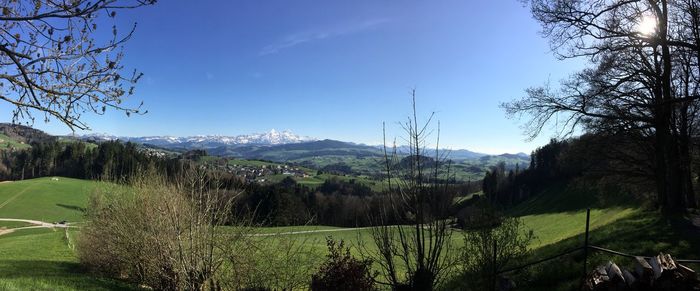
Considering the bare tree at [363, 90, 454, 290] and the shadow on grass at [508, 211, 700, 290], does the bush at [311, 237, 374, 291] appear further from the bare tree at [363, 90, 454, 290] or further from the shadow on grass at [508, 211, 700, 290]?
the shadow on grass at [508, 211, 700, 290]

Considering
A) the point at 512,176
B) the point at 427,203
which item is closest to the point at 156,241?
the point at 427,203

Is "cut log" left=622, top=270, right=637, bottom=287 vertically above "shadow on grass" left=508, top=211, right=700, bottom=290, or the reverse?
"cut log" left=622, top=270, right=637, bottom=287

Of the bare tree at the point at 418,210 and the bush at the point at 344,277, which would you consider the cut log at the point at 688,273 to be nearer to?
the bare tree at the point at 418,210

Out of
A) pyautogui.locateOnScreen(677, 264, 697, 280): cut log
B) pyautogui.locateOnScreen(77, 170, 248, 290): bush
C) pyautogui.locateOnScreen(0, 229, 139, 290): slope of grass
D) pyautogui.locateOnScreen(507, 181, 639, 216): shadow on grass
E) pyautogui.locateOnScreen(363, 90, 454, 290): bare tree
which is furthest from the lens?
pyautogui.locateOnScreen(507, 181, 639, 216): shadow on grass

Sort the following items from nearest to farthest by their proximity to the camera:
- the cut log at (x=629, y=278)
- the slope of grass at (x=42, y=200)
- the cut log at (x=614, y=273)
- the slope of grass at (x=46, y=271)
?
the cut log at (x=629, y=278)
the cut log at (x=614, y=273)
the slope of grass at (x=46, y=271)
the slope of grass at (x=42, y=200)

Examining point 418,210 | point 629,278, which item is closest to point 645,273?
point 629,278

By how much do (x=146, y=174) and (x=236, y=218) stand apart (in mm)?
4797

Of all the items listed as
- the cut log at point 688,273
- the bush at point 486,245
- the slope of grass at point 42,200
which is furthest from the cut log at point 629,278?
the slope of grass at point 42,200

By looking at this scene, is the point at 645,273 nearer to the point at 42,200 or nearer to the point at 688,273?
the point at 688,273

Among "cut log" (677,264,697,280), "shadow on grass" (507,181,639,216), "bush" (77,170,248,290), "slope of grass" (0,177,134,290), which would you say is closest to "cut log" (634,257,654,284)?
"cut log" (677,264,697,280)

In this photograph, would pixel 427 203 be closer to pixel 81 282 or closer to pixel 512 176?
pixel 81 282

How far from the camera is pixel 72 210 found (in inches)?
2943

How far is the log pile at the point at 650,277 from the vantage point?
6.70 meters

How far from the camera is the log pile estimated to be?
6.70 meters
